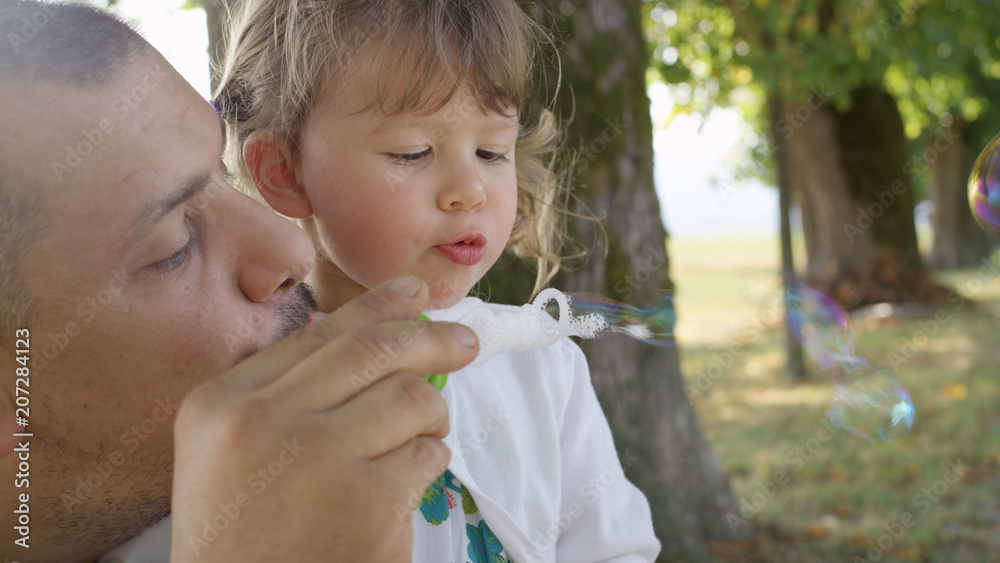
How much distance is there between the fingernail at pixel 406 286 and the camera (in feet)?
Answer: 3.72

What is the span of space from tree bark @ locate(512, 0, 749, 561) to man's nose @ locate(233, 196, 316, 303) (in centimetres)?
154

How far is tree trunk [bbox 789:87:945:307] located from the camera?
35.8 feet

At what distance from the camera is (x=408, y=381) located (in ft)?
3.50

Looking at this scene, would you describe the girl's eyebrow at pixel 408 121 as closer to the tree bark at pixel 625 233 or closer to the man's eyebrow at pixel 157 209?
the man's eyebrow at pixel 157 209

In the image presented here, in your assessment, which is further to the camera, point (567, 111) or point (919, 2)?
point (919, 2)

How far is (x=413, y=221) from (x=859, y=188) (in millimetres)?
10900

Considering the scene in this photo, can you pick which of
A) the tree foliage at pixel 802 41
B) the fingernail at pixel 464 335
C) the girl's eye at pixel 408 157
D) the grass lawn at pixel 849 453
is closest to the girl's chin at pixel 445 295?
the girl's eye at pixel 408 157

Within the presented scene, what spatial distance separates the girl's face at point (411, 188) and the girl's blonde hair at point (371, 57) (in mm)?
42

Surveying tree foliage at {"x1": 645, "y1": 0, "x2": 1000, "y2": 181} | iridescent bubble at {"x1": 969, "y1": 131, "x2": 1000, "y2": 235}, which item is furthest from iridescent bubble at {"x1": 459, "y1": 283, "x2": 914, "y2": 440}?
tree foliage at {"x1": 645, "y1": 0, "x2": 1000, "y2": 181}

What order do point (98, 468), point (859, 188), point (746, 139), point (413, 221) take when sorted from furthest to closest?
point (746, 139) → point (859, 188) → point (413, 221) → point (98, 468)

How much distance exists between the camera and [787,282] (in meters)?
2.60

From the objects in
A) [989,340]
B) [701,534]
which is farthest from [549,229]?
[989,340]

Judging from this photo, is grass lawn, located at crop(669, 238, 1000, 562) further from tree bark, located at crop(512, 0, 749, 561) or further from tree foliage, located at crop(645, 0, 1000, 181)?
tree foliage, located at crop(645, 0, 1000, 181)

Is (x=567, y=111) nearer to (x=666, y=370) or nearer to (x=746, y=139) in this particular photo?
(x=666, y=370)
